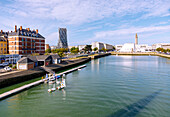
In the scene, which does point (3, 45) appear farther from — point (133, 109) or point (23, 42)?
point (133, 109)

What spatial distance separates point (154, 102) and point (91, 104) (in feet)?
34.1

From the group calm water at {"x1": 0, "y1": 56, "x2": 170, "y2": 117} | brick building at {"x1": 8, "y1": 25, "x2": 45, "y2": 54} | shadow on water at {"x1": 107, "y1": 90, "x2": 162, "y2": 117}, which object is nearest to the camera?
shadow on water at {"x1": 107, "y1": 90, "x2": 162, "y2": 117}

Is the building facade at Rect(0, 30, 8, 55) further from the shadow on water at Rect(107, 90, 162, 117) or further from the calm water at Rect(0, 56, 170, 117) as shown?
the shadow on water at Rect(107, 90, 162, 117)

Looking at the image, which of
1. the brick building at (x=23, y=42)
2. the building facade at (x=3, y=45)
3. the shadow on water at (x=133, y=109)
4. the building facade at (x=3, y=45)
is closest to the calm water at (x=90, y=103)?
the shadow on water at (x=133, y=109)

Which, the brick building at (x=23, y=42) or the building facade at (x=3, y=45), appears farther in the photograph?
the brick building at (x=23, y=42)

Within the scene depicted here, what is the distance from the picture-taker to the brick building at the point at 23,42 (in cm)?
6215

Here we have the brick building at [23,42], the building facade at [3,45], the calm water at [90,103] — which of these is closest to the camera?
the calm water at [90,103]

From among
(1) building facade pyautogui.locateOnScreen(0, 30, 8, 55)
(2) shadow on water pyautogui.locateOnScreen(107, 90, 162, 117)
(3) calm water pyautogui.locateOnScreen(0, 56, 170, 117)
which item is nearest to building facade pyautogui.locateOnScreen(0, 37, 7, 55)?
(1) building facade pyautogui.locateOnScreen(0, 30, 8, 55)

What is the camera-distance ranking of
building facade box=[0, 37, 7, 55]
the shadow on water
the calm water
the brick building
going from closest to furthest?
the shadow on water, the calm water, building facade box=[0, 37, 7, 55], the brick building

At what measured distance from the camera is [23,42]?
65000 millimetres

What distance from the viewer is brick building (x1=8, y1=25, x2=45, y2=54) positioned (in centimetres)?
6215

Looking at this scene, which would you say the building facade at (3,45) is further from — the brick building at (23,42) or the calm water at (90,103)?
the calm water at (90,103)

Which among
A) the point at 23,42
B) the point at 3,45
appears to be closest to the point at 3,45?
the point at 3,45

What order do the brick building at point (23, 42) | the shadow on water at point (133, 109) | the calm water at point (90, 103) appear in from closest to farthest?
the shadow on water at point (133, 109)
the calm water at point (90, 103)
the brick building at point (23, 42)
